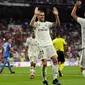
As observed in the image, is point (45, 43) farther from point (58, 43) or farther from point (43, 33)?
point (58, 43)

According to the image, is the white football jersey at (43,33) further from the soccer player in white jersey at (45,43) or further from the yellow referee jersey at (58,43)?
the yellow referee jersey at (58,43)

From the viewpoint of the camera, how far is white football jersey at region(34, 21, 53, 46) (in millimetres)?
16141

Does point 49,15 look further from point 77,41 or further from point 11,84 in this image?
point 11,84

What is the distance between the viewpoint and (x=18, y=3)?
161 feet

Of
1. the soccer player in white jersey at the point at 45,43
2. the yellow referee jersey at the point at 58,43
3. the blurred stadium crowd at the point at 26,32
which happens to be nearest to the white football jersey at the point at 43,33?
the soccer player in white jersey at the point at 45,43

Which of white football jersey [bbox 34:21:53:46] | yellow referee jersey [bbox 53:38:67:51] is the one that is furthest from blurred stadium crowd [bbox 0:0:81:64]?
white football jersey [bbox 34:21:53:46]

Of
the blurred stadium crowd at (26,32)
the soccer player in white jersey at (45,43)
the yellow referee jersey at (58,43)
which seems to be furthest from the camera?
the blurred stadium crowd at (26,32)

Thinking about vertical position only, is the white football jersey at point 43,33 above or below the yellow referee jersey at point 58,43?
above

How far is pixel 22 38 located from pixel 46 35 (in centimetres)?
3296

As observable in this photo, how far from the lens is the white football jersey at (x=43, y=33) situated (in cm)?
1614

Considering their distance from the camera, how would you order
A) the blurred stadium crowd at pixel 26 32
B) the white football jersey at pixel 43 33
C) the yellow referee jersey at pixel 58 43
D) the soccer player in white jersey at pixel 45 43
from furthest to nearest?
the blurred stadium crowd at pixel 26 32
the yellow referee jersey at pixel 58 43
the white football jersey at pixel 43 33
the soccer player in white jersey at pixel 45 43

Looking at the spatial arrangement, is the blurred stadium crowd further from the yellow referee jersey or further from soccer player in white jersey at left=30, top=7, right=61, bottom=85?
soccer player in white jersey at left=30, top=7, right=61, bottom=85

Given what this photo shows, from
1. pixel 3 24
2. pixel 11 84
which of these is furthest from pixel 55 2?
pixel 11 84

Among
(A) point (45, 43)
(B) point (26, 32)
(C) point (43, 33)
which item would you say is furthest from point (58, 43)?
Answer: (B) point (26, 32)
